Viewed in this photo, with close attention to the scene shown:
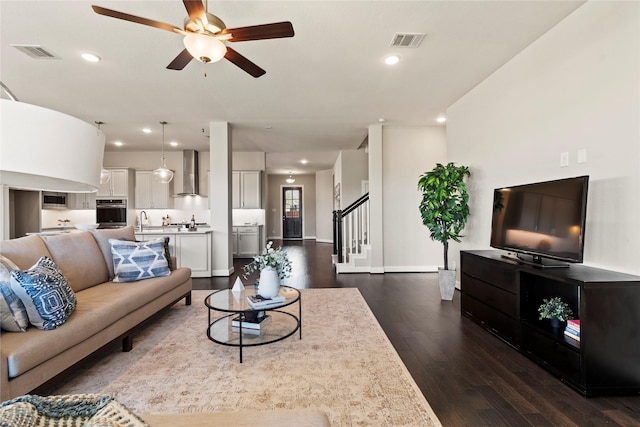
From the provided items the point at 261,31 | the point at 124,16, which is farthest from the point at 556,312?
the point at 124,16

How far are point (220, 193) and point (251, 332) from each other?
346 cm

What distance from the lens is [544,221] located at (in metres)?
2.56

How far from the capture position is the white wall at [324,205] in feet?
39.2

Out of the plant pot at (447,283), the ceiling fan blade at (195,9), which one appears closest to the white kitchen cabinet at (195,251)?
the plant pot at (447,283)

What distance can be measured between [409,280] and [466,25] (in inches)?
149

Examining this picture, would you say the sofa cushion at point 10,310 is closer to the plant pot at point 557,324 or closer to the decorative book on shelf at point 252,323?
the decorative book on shelf at point 252,323

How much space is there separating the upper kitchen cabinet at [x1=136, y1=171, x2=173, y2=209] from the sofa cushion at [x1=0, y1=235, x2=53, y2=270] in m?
5.39

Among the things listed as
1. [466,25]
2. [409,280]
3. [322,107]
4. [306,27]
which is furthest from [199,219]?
[466,25]

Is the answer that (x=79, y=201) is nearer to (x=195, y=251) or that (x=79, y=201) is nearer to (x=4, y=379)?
(x=195, y=251)

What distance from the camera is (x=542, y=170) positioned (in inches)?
117

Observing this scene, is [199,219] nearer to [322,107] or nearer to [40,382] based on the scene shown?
[322,107]

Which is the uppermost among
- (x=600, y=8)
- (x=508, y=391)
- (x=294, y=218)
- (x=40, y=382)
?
(x=600, y=8)

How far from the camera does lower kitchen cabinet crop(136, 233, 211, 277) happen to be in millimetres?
5531

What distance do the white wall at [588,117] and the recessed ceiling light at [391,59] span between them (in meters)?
1.31
